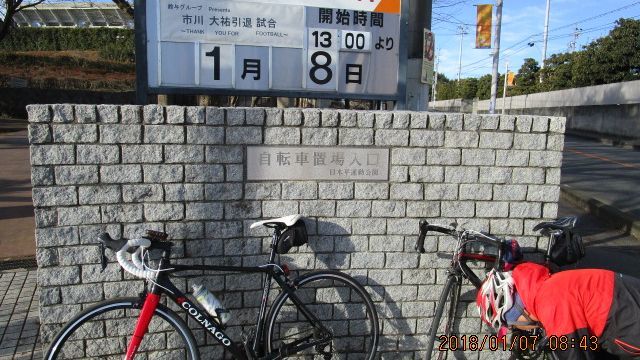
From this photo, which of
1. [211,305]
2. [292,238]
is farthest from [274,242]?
[211,305]

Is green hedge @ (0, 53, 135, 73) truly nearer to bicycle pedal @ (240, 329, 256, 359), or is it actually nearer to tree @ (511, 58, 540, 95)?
tree @ (511, 58, 540, 95)

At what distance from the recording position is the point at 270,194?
11.1ft

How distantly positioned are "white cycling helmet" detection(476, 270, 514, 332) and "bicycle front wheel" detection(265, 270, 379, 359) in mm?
891

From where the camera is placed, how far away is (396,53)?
4.27 metres

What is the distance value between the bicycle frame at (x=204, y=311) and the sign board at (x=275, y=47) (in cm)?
149

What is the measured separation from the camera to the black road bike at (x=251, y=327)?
108 inches

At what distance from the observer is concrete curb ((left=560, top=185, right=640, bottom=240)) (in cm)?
779

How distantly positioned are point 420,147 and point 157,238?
6.24ft

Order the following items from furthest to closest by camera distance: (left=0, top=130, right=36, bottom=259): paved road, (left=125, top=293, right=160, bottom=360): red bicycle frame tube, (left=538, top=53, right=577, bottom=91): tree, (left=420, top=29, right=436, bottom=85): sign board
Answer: (left=538, top=53, right=577, bottom=91): tree, (left=0, top=130, right=36, bottom=259): paved road, (left=420, top=29, right=436, bottom=85): sign board, (left=125, top=293, right=160, bottom=360): red bicycle frame tube

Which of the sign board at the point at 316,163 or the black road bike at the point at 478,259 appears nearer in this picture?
the black road bike at the point at 478,259

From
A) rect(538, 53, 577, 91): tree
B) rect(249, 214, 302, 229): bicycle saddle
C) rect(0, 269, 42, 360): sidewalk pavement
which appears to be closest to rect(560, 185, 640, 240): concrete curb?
rect(249, 214, 302, 229): bicycle saddle
